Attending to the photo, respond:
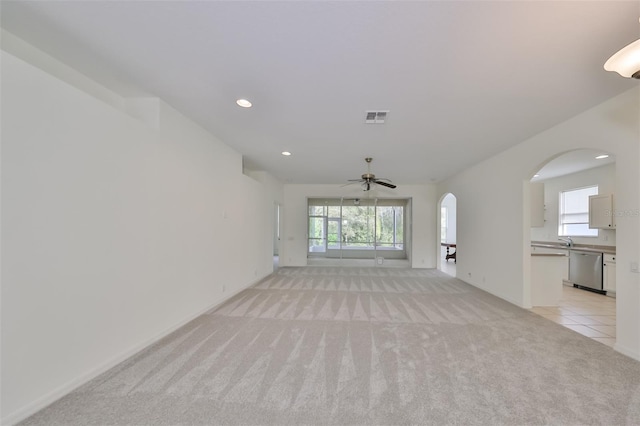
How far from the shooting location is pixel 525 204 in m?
4.05

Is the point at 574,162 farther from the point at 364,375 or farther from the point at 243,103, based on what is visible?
the point at 243,103

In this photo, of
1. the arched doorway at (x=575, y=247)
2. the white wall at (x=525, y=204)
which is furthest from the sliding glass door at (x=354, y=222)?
the arched doorway at (x=575, y=247)

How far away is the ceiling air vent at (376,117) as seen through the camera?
118 inches

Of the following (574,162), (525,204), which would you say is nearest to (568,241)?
(574,162)

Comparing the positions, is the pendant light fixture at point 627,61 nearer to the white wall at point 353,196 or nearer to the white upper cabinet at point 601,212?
the white upper cabinet at point 601,212

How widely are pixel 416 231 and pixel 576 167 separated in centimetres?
399

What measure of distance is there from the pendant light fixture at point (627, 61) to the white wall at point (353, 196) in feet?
21.6

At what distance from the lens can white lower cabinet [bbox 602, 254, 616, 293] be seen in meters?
4.61

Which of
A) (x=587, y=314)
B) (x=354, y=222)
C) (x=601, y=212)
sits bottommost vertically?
(x=587, y=314)

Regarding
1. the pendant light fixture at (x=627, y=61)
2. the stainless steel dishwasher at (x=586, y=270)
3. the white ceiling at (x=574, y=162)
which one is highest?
the white ceiling at (x=574, y=162)

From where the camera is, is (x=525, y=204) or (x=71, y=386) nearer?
(x=71, y=386)

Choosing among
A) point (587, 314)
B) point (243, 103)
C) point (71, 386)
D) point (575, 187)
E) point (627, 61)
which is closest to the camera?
point (627, 61)

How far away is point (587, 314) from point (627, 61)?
4136mm

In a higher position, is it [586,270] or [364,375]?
[586,270]
